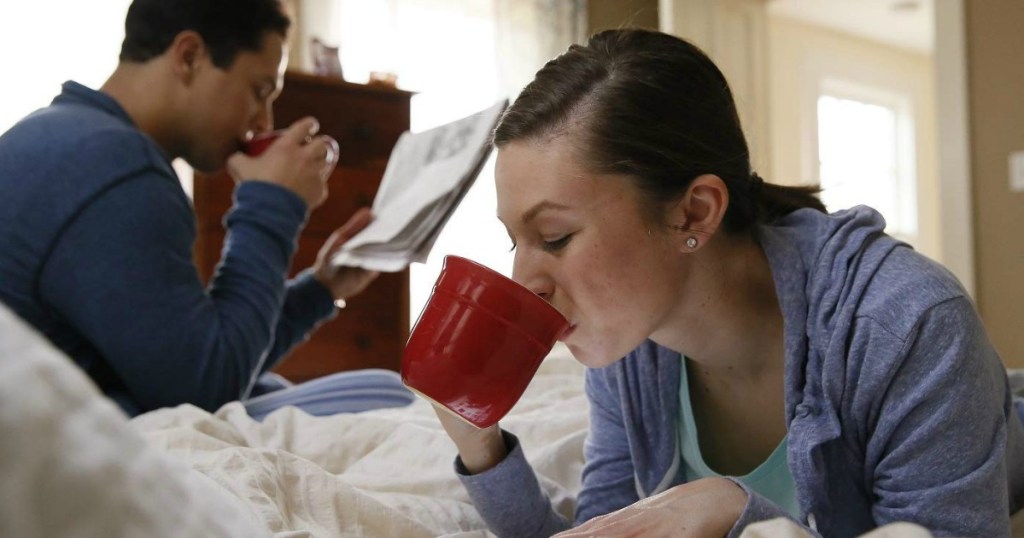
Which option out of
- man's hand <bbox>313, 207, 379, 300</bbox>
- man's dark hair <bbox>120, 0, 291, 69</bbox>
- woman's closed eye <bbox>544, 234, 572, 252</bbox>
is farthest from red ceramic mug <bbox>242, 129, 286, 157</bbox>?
woman's closed eye <bbox>544, 234, 572, 252</bbox>

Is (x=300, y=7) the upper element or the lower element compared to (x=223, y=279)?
upper

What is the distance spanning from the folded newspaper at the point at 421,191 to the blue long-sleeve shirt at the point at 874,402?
569 mm

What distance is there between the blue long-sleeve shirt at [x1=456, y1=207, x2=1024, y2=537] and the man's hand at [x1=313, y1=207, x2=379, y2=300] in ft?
2.94

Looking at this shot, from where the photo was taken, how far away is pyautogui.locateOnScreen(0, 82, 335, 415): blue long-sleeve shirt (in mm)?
1197

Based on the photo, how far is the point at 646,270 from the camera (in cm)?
87

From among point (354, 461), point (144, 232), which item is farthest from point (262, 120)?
point (354, 461)

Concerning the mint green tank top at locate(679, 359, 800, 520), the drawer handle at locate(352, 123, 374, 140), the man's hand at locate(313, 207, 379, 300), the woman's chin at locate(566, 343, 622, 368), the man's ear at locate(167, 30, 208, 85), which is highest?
the man's ear at locate(167, 30, 208, 85)

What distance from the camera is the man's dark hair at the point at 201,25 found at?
4.94 feet

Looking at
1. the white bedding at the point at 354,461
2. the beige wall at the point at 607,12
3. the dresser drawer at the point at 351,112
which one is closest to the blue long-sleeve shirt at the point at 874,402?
the white bedding at the point at 354,461

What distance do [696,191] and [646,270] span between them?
0.30ft

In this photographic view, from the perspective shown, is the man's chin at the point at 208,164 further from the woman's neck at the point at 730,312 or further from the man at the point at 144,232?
the woman's neck at the point at 730,312

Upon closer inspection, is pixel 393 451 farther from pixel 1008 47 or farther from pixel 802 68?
pixel 802 68

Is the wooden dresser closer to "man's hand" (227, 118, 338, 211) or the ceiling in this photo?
"man's hand" (227, 118, 338, 211)

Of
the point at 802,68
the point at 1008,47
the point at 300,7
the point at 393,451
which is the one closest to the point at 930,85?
the point at 802,68
